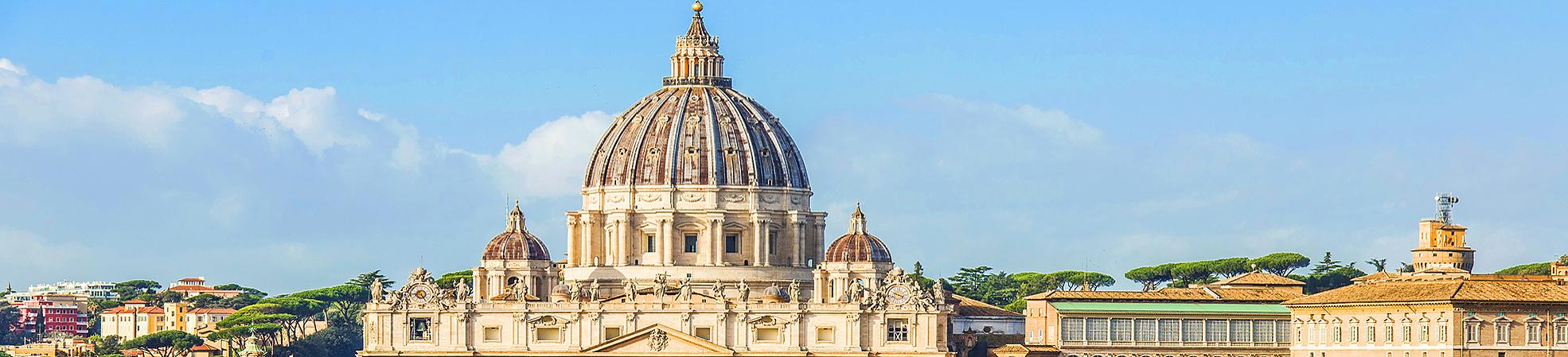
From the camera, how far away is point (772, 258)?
563 feet

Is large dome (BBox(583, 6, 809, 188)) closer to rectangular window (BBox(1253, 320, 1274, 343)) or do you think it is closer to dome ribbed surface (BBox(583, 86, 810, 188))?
dome ribbed surface (BBox(583, 86, 810, 188))

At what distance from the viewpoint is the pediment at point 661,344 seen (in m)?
153

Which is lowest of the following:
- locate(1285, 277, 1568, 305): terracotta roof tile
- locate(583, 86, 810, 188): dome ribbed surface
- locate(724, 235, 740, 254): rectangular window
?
locate(1285, 277, 1568, 305): terracotta roof tile

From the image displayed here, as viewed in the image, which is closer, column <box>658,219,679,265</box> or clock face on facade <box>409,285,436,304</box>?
clock face on facade <box>409,285,436,304</box>

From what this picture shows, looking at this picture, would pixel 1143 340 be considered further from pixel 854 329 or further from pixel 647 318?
pixel 647 318

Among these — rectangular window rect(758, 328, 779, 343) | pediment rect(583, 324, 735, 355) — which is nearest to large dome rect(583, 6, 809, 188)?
rectangular window rect(758, 328, 779, 343)

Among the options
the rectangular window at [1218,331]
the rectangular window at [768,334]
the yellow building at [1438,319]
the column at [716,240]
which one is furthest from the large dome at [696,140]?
the yellow building at [1438,319]

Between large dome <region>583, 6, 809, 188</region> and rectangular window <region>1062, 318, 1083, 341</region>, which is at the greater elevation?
large dome <region>583, 6, 809, 188</region>

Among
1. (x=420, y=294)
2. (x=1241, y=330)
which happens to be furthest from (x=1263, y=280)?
(x=420, y=294)

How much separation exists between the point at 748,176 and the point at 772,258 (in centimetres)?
438

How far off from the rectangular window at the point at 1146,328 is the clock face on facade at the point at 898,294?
1102 cm

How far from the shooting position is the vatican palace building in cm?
15500

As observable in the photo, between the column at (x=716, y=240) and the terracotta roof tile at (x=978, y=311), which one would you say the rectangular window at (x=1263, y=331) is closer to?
the terracotta roof tile at (x=978, y=311)

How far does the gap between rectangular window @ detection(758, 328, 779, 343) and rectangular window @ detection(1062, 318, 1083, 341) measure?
531 inches
